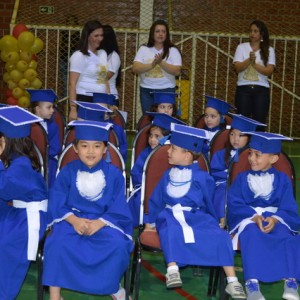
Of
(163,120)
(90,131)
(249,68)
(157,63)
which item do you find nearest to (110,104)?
(157,63)

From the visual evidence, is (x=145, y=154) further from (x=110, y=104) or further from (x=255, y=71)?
(x=255, y=71)

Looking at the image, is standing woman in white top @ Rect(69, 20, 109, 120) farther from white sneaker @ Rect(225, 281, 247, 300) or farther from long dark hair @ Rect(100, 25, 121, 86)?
white sneaker @ Rect(225, 281, 247, 300)

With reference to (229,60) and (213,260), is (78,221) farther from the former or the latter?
(229,60)

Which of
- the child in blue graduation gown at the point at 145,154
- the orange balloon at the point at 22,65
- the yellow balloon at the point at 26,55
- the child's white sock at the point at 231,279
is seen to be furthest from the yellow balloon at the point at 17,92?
the child's white sock at the point at 231,279

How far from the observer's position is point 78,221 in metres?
3.82

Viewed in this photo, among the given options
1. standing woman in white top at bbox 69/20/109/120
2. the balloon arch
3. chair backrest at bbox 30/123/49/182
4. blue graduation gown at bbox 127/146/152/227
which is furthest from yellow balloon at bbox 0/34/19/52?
blue graduation gown at bbox 127/146/152/227

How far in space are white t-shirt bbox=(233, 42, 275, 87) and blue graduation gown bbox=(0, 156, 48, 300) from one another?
13.0 ft

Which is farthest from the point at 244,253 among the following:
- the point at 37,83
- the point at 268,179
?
the point at 37,83

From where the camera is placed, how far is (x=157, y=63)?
22.3ft

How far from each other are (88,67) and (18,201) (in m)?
2.68

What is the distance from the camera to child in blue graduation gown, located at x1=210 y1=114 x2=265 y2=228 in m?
4.82

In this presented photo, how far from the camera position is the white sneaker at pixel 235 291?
3.74 meters

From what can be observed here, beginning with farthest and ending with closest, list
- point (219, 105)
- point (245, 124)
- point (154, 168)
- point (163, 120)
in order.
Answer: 1. point (219, 105)
2. point (163, 120)
3. point (245, 124)
4. point (154, 168)

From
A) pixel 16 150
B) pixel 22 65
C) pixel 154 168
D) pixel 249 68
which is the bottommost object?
pixel 154 168
